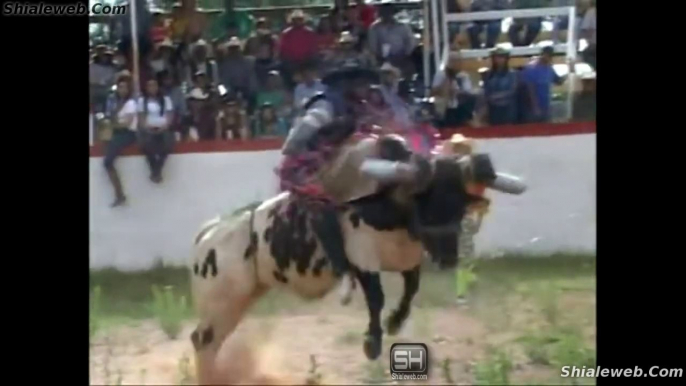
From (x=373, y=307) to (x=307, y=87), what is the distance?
0.83 meters

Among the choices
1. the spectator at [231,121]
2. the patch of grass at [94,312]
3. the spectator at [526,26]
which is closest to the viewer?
A: the spectator at [526,26]

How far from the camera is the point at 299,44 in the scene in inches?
159

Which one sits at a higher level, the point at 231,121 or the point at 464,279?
the point at 231,121

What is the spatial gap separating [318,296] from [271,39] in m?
0.94

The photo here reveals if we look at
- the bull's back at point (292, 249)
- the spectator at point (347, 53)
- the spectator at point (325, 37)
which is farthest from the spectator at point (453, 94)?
the bull's back at point (292, 249)

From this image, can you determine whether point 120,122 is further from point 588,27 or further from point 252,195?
point 588,27

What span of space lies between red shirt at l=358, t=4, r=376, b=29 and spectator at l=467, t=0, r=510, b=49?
0.34m

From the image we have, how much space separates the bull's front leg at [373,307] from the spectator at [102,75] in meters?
1.12

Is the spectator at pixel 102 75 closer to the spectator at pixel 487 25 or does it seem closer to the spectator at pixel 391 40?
the spectator at pixel 391 40

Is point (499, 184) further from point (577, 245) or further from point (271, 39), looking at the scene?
point (271, 39)

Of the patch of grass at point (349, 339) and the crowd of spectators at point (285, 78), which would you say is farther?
the patch of grass at point (349, 339)

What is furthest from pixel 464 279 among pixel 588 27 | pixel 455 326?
pixel 588 27

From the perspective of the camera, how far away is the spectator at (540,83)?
4031 mm
